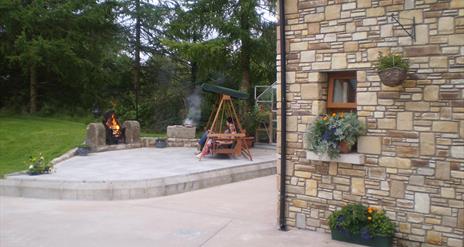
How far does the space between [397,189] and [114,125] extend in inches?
453

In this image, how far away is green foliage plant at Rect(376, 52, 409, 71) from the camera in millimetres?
5410

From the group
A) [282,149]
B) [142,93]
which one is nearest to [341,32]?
[282,149]

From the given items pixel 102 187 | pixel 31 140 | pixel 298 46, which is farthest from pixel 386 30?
pixel 31 140

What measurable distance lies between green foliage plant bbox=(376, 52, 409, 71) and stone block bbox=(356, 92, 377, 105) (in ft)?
1.45

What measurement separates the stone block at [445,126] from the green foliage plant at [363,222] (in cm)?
124

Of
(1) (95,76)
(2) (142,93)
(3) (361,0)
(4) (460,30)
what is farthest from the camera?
(2) (142,93)

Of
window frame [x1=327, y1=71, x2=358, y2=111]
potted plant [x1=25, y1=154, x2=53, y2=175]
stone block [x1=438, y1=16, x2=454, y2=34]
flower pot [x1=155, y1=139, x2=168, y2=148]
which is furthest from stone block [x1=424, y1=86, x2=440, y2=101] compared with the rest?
flower pot [x1=155, y1=139, x2=168, y2=148]

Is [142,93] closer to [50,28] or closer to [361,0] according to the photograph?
[50,28]

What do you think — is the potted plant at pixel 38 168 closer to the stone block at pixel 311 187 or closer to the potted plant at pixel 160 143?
the potted plant at pixel 160 143

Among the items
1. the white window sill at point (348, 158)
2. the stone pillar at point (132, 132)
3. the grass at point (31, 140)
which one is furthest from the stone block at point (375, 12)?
the stone pillar at point (132, 132)

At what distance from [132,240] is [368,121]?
3.50m

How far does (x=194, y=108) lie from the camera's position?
20.1m

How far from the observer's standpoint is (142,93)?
2434 centimetres

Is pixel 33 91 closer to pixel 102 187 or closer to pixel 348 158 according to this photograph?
pixel 102 187
